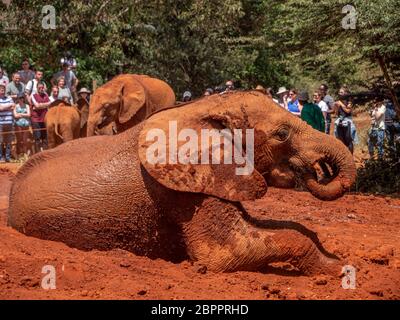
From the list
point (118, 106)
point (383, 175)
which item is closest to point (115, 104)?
point (118, 106)

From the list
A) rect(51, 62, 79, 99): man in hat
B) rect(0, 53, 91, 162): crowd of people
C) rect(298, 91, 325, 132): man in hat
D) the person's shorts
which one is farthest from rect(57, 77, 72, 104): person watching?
rect(298, 91, 325, 132): man in hat

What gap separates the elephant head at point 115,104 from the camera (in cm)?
1527

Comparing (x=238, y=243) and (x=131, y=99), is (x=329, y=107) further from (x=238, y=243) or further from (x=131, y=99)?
(x=238, y=243)

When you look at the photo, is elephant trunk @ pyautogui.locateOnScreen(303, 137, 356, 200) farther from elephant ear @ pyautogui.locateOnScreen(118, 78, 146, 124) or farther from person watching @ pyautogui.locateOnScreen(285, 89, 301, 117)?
person watching @ pyautogui.locateOnScreen(285, 89, 301, 117)

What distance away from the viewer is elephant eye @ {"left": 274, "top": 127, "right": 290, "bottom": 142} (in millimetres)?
7062

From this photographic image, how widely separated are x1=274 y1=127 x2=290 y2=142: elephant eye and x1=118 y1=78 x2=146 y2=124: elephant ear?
28.3 ft

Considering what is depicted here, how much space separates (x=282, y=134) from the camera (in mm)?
7070

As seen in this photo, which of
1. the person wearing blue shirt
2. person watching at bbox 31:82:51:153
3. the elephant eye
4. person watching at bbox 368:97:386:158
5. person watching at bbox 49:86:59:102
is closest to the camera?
the elephant eye

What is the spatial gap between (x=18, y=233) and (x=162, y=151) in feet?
5.70

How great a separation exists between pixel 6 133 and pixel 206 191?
39.1 feet

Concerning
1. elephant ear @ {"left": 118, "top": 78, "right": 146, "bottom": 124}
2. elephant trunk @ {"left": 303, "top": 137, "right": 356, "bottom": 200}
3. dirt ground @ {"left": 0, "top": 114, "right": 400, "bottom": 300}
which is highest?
elephant ear @ {"left": 118, "top": 78, "right": 146, "bottom": 124}

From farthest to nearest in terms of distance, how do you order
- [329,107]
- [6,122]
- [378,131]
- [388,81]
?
[329,107] < [6,122] < [378,131] < [388,81]

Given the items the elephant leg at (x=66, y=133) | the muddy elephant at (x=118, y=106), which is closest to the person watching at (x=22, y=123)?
the elephant leg at (x=66, y=133)

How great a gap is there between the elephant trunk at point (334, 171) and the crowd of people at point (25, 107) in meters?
11.1
